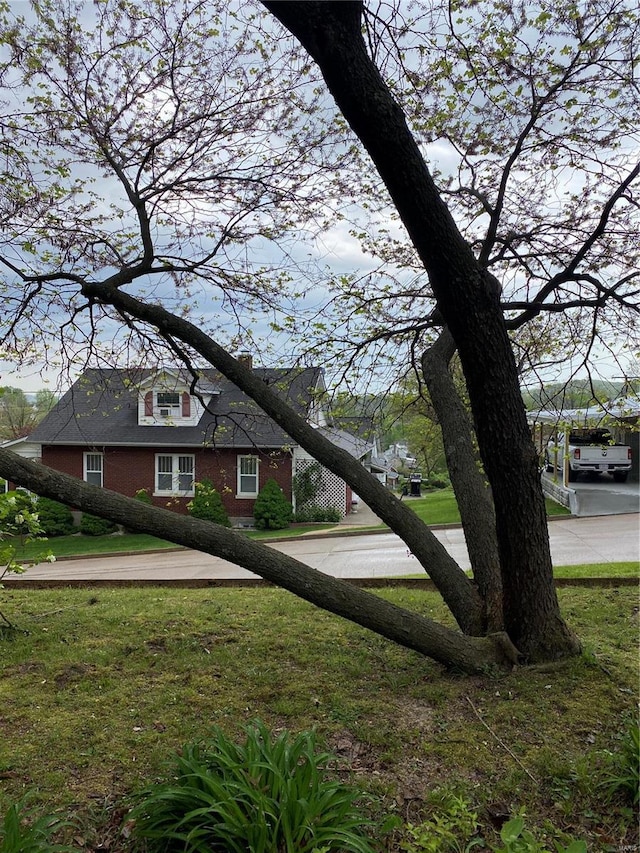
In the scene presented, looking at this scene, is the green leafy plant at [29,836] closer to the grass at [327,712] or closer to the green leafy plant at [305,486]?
the grass at [327,712]

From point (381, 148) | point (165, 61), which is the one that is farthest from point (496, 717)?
point (165, 61)

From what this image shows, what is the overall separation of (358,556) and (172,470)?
8.46 meters

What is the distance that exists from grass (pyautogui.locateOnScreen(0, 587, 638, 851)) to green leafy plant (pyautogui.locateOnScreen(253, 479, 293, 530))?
10654mm

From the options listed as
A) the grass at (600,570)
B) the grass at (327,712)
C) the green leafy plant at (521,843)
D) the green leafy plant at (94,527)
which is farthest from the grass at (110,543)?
the green leafy plant at (521,843)

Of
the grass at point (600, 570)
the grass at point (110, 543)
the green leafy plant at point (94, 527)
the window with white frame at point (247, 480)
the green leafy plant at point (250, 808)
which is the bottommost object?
the grass at point (110, 543)

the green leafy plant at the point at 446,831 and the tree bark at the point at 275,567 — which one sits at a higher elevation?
the tree bark at the point at 275,567

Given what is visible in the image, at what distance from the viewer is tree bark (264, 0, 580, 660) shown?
2.30 m

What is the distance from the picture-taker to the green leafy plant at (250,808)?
1808 mm

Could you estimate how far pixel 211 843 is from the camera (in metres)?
1.85

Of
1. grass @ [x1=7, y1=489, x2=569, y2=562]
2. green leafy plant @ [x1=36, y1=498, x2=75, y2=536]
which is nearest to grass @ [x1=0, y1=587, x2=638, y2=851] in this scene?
grass @ [x1=7, y1=489, x2=569, y2=562]

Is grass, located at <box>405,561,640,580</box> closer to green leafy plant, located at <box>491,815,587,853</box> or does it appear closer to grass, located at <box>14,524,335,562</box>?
green leafy plant, located at <box>491,815,587,853</box>

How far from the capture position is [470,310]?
276 cm

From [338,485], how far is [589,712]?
44.9 ft

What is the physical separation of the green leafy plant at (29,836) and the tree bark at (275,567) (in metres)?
1.25
